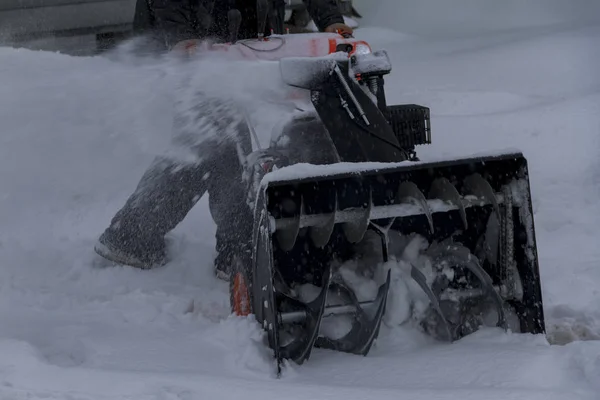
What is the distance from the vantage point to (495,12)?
57.0 ft

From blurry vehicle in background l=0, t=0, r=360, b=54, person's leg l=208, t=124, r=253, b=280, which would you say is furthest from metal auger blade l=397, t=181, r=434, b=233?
blurry vehicle in background l=0, t=0, r=360, b=54

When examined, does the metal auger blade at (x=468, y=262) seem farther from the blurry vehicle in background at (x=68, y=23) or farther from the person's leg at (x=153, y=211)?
the blurry vehicle in background at (x=68, y=23)

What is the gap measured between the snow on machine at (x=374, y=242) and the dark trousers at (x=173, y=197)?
970mm

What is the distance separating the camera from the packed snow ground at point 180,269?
2.82 meters

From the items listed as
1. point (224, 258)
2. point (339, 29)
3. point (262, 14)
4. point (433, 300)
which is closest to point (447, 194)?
point (433, 300)

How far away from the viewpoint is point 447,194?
3.22 m

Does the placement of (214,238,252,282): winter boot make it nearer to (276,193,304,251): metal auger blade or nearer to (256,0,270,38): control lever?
(276,193,304,251): metal auger blade

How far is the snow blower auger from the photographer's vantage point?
3084mm

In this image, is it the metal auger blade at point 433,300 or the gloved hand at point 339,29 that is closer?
the metal auger blade at point 433,300

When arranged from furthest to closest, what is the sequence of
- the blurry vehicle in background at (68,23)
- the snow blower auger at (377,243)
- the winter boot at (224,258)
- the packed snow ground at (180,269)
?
the blurry vehicle in background at (68,23), the winter boot at (224,258), the snow blower auger at (377,243), the packed snow ground at (180,269)

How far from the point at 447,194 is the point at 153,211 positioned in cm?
195

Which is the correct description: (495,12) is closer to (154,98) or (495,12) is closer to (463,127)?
(463,127)

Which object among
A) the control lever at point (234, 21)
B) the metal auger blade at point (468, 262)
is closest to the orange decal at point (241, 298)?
the metal auger blade at point (468, 262)

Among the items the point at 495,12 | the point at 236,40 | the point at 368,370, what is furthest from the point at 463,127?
the point at 495,12
